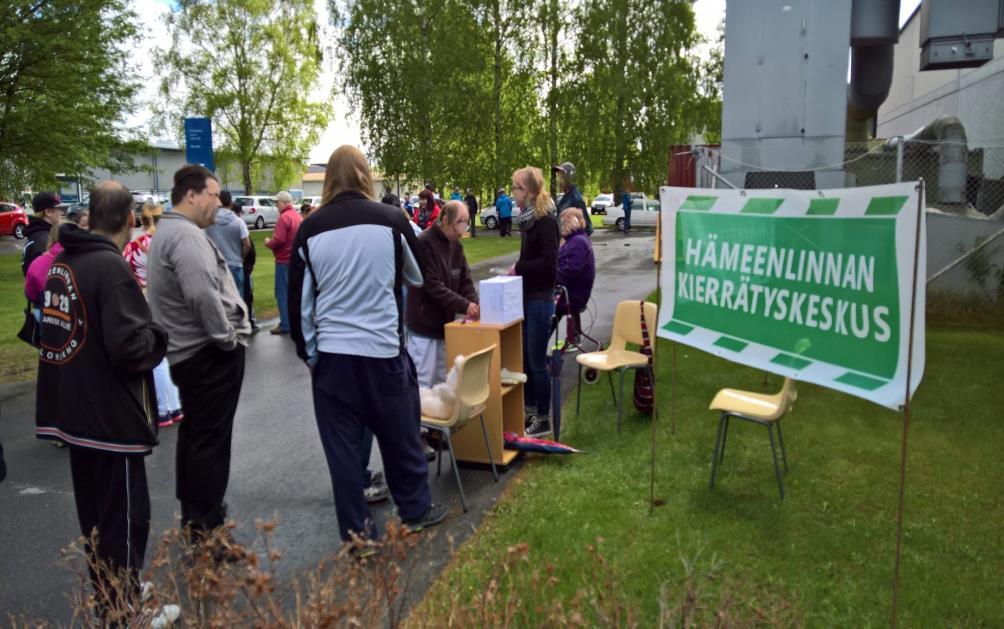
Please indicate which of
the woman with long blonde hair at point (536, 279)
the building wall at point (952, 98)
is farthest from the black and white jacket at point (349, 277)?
the building wall at point (952, 98)

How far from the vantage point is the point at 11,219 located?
3278cm

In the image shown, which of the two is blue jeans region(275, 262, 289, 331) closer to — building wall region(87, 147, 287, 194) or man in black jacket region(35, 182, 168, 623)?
man in black jacket region(35, 182, 168, 623)

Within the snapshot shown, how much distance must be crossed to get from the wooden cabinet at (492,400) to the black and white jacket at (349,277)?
54.6 inches

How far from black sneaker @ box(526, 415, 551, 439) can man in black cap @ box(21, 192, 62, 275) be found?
5124 millimetres

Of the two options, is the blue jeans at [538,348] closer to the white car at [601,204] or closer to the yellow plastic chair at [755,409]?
the yellow plastic chair at [755,409]

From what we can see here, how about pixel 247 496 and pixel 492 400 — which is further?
pixel 492 400

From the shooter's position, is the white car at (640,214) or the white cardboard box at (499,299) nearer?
the white cardboard box at (499,299)

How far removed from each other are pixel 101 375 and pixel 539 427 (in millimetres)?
3580

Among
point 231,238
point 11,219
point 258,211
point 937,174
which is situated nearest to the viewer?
point 231,238

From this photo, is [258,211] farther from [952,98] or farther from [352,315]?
[352,315]

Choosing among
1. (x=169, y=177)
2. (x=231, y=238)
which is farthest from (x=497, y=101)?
(x=169, y=177)

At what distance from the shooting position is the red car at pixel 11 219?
107ft

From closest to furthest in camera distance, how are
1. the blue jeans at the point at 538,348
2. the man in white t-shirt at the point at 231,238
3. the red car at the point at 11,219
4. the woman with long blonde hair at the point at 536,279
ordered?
the woman with long blonde hair at the point at 536,279, the blue jeans at the point at 538,348, the man in white t-shirt at the point at 231,238, the red car at the point at 11,219

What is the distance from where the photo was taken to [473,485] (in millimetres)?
5176
